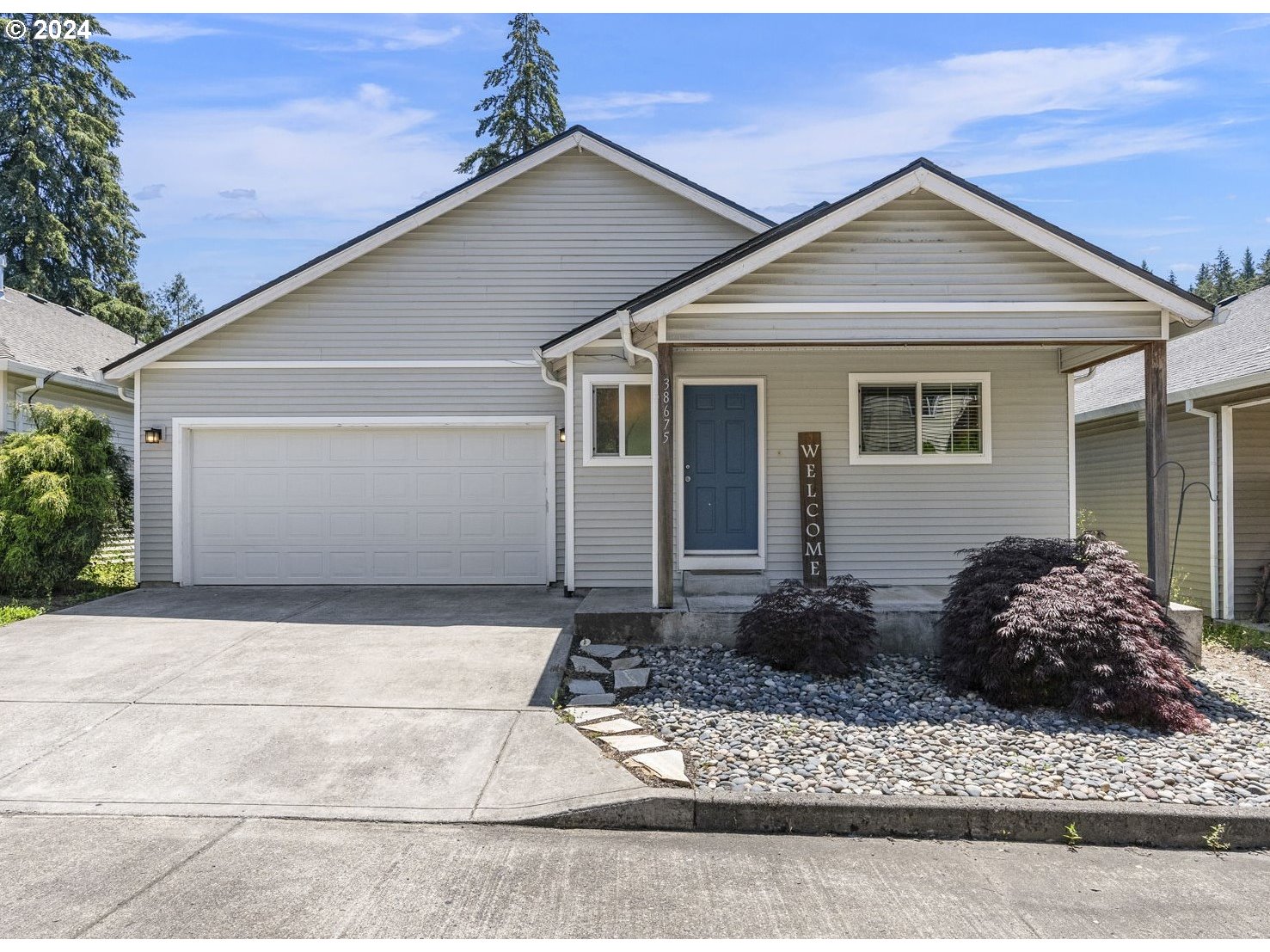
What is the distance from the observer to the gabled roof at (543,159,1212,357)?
22.0ft

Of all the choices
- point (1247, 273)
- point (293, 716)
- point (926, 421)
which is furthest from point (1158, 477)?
point (1247, 273)

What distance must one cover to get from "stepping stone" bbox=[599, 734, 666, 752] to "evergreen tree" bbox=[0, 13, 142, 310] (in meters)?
25.6

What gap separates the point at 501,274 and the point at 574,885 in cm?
809

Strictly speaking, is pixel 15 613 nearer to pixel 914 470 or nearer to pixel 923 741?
pixel 923 741

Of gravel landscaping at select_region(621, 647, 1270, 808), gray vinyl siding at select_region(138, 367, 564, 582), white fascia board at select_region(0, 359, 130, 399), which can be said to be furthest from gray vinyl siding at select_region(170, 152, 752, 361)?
gravel landscaping at select_region(621, 647, 1270, 808)

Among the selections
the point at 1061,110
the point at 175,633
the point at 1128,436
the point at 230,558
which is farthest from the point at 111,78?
the point at 1128,436

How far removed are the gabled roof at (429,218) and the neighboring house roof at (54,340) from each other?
3.64 ft

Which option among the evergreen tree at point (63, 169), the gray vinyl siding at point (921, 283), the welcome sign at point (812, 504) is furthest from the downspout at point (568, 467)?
the evergreen tree at point (63, 169)

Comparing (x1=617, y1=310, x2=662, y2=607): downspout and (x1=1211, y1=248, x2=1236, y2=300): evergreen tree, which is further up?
(x1=1211, y1=248, x2=1236, y2=300): evergreen tree

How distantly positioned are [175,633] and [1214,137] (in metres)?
14.0

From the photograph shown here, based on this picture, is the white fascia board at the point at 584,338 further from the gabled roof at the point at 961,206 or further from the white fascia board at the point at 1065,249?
the white fascia board at the point at 1065,249

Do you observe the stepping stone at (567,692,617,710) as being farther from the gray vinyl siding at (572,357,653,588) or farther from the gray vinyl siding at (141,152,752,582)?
the gray vinyl siding at (141,152,752,582)

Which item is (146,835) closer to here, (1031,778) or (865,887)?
(865,887)

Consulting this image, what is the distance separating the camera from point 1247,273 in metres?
72.6
